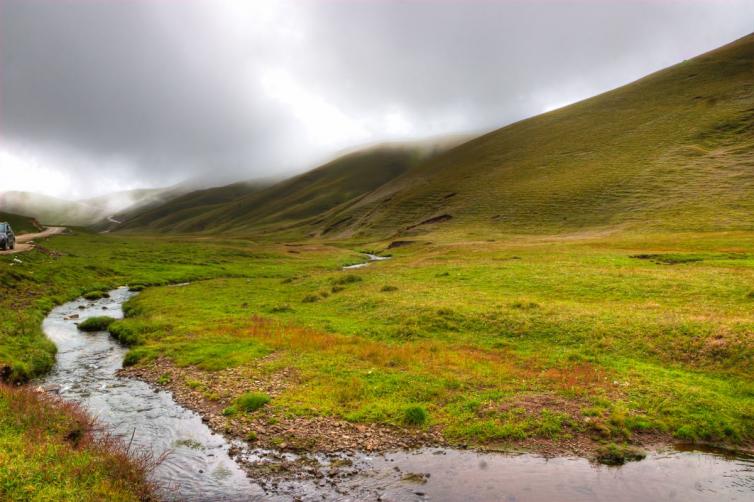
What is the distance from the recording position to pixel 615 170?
11806cm

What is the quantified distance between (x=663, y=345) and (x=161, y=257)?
8545 centimetres

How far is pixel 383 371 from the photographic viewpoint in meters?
23.0

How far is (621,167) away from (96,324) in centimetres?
12502

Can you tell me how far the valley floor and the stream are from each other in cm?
104

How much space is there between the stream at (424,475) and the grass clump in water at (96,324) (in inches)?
816

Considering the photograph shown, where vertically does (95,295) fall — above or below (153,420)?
above

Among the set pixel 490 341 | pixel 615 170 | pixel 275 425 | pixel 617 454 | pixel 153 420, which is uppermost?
pixel 615 170

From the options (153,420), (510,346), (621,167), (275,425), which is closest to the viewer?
(275,425)

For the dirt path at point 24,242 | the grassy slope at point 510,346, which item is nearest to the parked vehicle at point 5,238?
the dirt path at point 24,242

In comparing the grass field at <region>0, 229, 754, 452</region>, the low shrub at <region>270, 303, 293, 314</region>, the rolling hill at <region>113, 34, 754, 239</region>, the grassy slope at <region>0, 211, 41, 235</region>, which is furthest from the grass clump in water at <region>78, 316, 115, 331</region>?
the grassy slope at <region>0, 211, 41, 235</region>

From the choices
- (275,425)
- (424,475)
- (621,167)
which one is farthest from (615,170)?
(275,425)

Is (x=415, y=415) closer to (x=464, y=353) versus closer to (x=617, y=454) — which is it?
(x=617, y=454)

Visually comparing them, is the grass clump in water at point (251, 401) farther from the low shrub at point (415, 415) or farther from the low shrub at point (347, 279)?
the low shrub at point (347, 279)

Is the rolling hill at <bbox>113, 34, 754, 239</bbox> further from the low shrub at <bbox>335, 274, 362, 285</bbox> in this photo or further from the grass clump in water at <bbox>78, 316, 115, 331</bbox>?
the grass clump in water at <bbox>78, 316, 115, 331</bbox>
